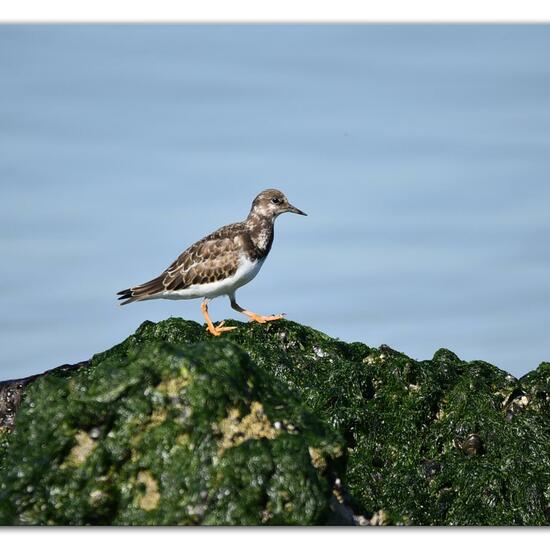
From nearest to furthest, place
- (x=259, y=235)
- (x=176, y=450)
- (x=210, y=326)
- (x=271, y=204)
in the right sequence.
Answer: (x=176, y=450), (x=210, y=326), (x=259, y=235), (x=271, y=204)

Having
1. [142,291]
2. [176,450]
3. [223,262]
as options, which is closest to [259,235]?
[223,262]

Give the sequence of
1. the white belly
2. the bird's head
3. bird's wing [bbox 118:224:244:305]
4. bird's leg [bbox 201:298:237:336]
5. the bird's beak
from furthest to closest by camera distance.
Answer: the bird's beak
the bird's head
bird's wing [bbox 118:224:244:305]
the white belly
bird's leg [bbox 201:298:237:336]

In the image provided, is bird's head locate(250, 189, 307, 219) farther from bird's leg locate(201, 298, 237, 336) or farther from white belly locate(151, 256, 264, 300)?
bird's leg locate(201, 298, 237, 336)

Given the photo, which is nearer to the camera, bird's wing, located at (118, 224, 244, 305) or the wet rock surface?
the wet rock surface

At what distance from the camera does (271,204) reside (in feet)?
39.5

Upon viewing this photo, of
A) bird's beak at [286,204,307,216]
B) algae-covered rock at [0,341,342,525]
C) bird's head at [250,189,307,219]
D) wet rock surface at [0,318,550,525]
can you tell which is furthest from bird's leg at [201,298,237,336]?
algae-covered rock at [0,341,342,525]

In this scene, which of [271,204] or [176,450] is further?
[271,204]

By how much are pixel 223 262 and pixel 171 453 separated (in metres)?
6.12

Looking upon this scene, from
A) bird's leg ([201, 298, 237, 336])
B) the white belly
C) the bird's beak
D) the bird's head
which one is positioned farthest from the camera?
the bird's beak

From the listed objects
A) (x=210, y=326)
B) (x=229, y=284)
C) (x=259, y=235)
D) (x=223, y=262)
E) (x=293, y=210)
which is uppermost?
(x=293, y=210)

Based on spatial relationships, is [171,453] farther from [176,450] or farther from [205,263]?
[205,263]

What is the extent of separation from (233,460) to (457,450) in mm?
3209

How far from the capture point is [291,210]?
1212 cm

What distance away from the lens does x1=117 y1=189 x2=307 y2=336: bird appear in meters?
11.2
